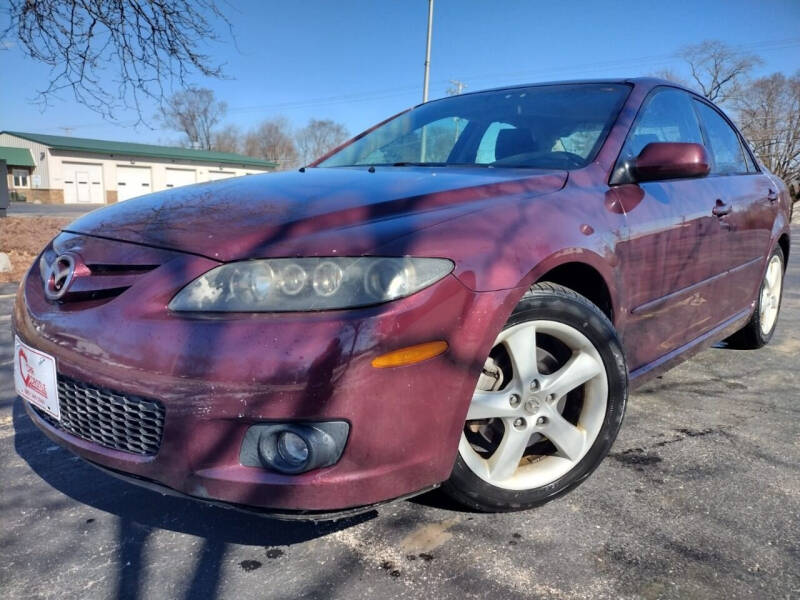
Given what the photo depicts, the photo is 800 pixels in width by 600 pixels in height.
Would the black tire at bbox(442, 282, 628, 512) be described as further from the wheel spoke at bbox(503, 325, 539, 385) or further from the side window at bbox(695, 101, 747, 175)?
the side window at bbox(695, 101, 747, 175)

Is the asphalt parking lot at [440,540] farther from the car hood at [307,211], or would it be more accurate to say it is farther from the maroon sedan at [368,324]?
the car hood at [307,211]

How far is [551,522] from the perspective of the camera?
1898 mm

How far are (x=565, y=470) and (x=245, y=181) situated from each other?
164 centimetres

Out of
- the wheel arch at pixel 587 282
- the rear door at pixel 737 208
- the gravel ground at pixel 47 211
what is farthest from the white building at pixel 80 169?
the wheel arch at pixel 587 282

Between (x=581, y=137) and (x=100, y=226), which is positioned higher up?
(x=581, y=137)

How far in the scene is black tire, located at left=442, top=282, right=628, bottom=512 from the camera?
5.74 feet

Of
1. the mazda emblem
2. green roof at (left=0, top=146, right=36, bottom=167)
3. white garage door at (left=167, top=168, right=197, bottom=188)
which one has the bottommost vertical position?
white garage door at (left=167, top=168, right=197, bottom=188)

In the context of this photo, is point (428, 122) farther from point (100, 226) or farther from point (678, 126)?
point (100, 226)

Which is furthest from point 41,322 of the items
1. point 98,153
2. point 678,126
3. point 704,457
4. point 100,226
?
point 98,153

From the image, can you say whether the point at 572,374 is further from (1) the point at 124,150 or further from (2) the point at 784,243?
(1) the point at 124,150

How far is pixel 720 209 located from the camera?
9.39ft

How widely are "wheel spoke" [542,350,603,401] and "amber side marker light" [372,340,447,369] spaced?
517 millimetres

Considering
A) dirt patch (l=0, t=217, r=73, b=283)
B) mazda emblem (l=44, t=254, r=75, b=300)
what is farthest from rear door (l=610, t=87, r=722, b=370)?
dirt patch (l=0, t=217, r=73, b=283)

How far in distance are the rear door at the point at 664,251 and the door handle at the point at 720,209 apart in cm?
3
